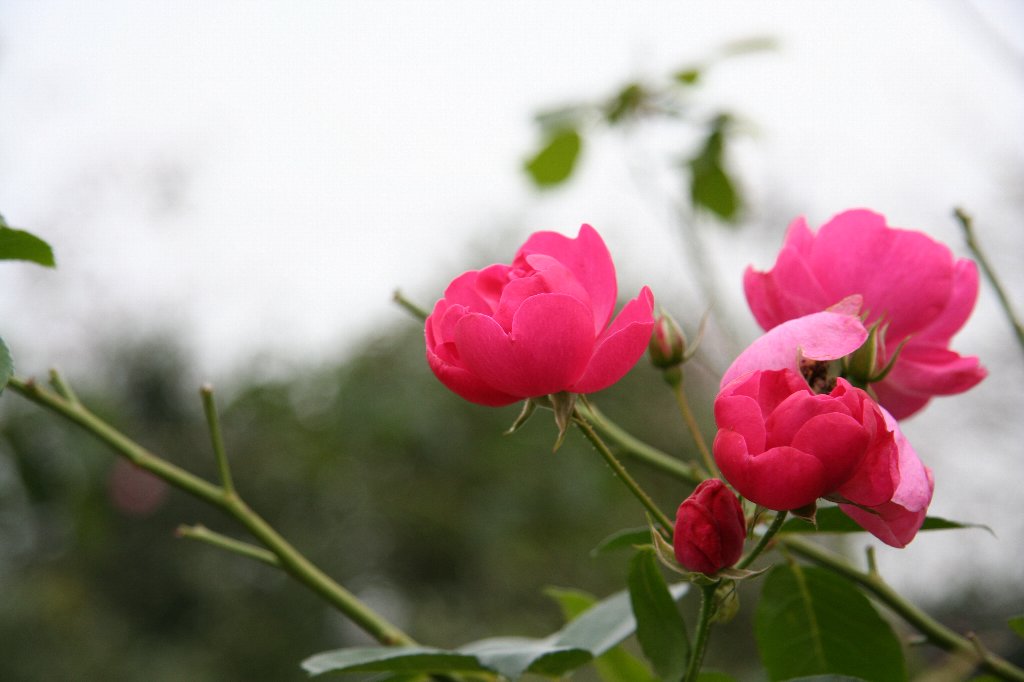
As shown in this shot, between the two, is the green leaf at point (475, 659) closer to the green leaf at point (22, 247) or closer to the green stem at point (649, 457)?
the green stem at point (649, 457)

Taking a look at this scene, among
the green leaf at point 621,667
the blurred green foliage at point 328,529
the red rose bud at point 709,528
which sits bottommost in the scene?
the blurred green foliage at point 328,529

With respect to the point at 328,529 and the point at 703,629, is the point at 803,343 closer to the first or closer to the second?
the point at 703,629

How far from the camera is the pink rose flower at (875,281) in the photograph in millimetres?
324

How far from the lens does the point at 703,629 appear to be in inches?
10.3

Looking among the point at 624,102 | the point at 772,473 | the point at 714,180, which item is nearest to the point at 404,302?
the point at 772,473

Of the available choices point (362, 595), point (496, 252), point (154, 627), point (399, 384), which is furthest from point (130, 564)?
point (496, 252)

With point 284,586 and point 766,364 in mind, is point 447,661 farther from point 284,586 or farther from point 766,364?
point 284,586

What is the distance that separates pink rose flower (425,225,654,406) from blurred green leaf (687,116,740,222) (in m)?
0.57

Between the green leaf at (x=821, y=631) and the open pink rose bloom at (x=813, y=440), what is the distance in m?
0.10

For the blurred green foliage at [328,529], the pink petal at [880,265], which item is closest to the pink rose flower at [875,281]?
the pink petal at [880,265]

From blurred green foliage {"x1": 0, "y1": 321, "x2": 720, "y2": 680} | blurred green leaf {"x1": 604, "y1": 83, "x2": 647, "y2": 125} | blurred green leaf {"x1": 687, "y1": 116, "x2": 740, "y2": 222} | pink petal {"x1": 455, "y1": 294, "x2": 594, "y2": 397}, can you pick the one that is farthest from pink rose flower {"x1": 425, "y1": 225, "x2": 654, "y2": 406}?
blurred green foliage {"x1": 0, "y1": 321, "x2": 720, "y2": 680}

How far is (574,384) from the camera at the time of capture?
29 centimetres

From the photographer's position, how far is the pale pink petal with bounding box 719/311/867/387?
0.25m

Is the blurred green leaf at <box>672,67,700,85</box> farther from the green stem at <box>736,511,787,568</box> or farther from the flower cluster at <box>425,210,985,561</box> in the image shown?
the green stem at <box>736,511,787,568</box>
